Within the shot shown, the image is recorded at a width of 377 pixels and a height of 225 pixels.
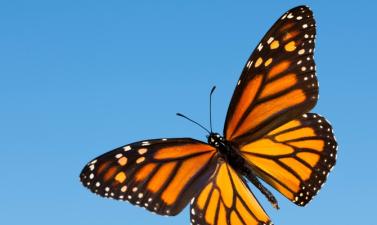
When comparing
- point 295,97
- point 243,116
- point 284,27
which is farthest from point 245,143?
point 284,27

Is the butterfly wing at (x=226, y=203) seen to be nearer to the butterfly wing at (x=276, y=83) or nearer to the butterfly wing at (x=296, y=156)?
the butterfly wing at (x=296, y=156)

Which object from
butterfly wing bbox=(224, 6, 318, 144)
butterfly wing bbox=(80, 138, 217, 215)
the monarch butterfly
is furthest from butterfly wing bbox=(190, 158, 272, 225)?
butterfly wing bbox=(224, 6, 318, 144)

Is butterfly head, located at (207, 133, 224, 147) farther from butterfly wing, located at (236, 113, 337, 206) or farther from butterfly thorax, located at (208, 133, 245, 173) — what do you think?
butterfly wing, located at (236, 113, 337, 206)

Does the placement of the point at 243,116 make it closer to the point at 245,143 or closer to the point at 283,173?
the point at 245,143

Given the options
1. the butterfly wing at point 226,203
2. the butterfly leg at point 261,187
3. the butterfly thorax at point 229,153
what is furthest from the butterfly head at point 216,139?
the butterfly leg at point 261,187

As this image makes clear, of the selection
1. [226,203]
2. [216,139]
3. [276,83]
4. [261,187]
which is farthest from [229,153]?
[276,83]

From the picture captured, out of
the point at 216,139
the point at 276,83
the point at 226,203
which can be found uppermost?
the point at 276,83

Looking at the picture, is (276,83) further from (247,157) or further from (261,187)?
(261,187)
